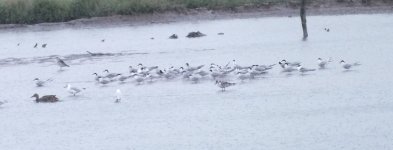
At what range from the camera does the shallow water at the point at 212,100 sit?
19.1 m

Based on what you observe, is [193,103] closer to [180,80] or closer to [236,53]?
[180,80]

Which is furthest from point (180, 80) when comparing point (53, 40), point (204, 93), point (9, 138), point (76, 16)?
point (76, 16)

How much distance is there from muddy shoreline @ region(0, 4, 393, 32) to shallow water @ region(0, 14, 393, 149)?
6833 mm

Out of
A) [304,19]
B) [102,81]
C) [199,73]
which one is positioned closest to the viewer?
[199,73]

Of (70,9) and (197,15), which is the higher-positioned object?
(70,9)

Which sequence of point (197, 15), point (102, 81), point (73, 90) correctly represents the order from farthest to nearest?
point (197, 15) → point (102, 81) → point (73, 90)

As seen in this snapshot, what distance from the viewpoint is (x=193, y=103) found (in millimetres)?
23453

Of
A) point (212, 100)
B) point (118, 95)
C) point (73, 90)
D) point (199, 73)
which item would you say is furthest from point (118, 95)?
point (199, 73)

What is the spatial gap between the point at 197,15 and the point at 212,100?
25.8 meters

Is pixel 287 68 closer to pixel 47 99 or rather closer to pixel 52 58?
pixel 47 99

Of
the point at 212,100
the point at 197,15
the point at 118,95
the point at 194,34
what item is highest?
the point at 197,15

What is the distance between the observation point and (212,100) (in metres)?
23.7

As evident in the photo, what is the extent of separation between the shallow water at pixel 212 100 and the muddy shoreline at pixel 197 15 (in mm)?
6833

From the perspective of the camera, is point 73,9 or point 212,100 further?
point 73,9
